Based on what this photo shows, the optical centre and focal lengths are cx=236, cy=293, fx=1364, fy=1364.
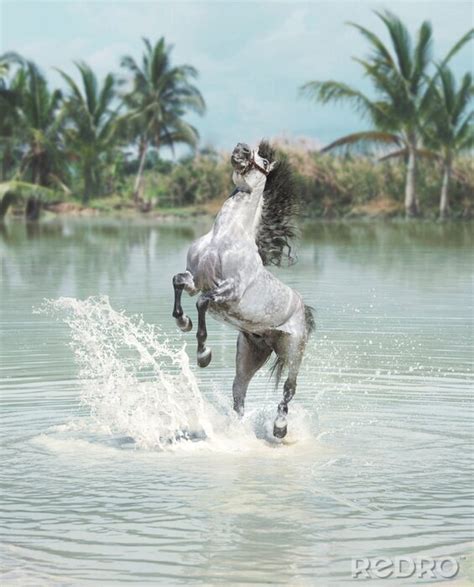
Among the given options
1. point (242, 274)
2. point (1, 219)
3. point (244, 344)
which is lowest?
point (1, 219)

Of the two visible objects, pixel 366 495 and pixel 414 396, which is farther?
pixel 414 396

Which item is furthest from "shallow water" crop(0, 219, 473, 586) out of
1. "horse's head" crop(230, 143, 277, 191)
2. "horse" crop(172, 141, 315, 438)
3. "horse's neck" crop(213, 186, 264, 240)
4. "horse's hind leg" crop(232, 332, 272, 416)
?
"horse's head" crop(230, 143, 277, 191)

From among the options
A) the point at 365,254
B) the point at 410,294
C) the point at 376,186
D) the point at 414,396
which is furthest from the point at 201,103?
the point at 414,396

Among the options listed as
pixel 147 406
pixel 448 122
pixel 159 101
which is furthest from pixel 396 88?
pixel 147 406

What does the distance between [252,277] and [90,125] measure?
51.5 meters

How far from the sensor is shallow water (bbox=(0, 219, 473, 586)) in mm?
5660

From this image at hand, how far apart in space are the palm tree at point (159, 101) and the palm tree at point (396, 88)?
13264 mm

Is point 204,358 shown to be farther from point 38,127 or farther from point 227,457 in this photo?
point 38,127

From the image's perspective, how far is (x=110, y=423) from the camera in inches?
334

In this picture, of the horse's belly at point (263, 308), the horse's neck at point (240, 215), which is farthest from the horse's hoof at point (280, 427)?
the horse's neck at point (240, 215)

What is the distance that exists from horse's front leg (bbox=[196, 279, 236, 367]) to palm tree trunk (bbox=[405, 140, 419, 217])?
4277 centimetres

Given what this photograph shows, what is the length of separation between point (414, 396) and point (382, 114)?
131ft

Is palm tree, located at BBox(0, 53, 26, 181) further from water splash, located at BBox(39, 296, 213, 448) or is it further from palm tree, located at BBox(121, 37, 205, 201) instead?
water splash, located at BBox(39, 296, 213, 448)

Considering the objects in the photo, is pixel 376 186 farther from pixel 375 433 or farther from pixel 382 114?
pixel 375 433
